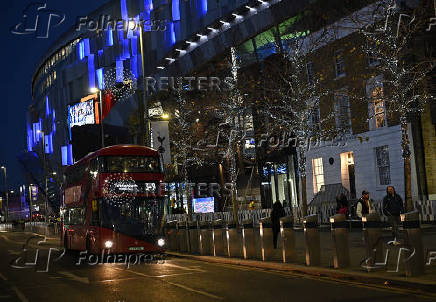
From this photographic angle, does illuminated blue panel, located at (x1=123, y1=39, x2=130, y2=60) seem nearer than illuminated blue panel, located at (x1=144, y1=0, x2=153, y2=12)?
No

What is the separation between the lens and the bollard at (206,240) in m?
21.6

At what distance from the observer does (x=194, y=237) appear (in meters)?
23.4

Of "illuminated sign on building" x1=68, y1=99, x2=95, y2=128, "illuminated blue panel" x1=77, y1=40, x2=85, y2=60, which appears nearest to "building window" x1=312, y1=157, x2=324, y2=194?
"illuminated sign on building" x1=68, y1=99, x2=95, y2=128

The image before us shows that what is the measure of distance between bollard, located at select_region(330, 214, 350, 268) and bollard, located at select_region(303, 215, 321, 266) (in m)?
0.74

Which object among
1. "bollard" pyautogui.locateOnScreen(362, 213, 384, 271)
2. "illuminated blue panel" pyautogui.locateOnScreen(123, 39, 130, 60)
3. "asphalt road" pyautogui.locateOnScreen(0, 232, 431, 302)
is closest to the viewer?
"asphalt road" pyautogui.locateOnScreen(0, 232, 431, 302)

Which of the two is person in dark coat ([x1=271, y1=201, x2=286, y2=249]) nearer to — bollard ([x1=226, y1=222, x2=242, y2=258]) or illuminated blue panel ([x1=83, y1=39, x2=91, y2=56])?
bollard ([x1=226, y1=222, x2=242, y2=258])

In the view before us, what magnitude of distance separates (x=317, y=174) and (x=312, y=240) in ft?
69.5

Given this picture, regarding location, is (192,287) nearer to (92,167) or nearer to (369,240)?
(369,240)

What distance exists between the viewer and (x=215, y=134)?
41.1 meters

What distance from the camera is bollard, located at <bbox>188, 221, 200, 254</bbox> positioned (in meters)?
23.2

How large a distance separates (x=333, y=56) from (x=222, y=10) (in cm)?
2556

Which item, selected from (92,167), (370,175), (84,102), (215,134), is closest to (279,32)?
(215,134)

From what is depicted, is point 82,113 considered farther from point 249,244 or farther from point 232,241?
point 249,244

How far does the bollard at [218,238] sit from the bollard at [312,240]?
237 inches
